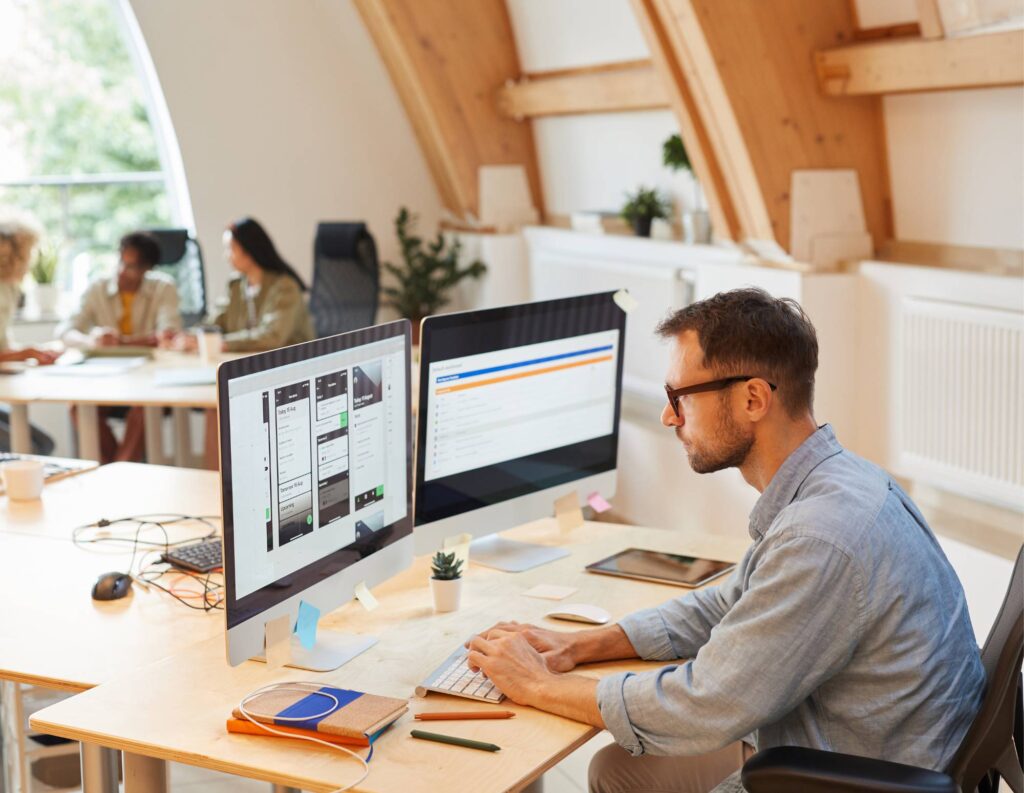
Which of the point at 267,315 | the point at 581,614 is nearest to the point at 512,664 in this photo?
the point at 581,614

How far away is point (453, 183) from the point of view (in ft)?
23.3

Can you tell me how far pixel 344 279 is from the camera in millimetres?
5836

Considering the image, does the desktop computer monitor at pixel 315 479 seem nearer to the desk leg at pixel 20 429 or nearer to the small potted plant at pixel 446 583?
the small potted plant at pixel 446 583

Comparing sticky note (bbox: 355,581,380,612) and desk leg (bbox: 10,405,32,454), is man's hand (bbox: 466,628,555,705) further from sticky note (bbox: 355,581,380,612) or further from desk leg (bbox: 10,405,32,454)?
desk leg (bbox: 10,405,32,454)

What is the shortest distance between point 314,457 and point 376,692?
14.9 inches

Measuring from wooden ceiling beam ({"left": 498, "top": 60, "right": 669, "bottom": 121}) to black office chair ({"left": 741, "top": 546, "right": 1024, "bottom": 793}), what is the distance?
11.9ft

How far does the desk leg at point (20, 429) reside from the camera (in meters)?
4.48

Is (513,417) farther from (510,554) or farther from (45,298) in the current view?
(45,298)

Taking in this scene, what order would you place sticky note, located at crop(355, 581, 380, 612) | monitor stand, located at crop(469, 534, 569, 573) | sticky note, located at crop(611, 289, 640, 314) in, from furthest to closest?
sticky note, located at crop(611, 289, 640, 314) → monitor stand, located at crop(469, 534, 569, 573) → sticky note, located at crop(355, 581, 380, 612)

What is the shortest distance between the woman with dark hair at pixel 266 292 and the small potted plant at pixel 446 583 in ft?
9.56

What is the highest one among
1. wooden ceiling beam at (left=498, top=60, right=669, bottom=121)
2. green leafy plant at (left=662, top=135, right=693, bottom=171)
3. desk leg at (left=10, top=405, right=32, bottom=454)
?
wooden ceiling beam at (left=498, top=60, right=669, bottom=121)

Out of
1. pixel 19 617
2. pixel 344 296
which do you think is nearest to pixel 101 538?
pixel 19 617

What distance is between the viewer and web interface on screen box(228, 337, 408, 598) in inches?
71.6

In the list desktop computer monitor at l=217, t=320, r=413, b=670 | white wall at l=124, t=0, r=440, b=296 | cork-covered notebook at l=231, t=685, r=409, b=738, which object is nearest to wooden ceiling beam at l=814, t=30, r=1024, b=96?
desktop computer monitor at l=217, t=320, r=413, b=670
